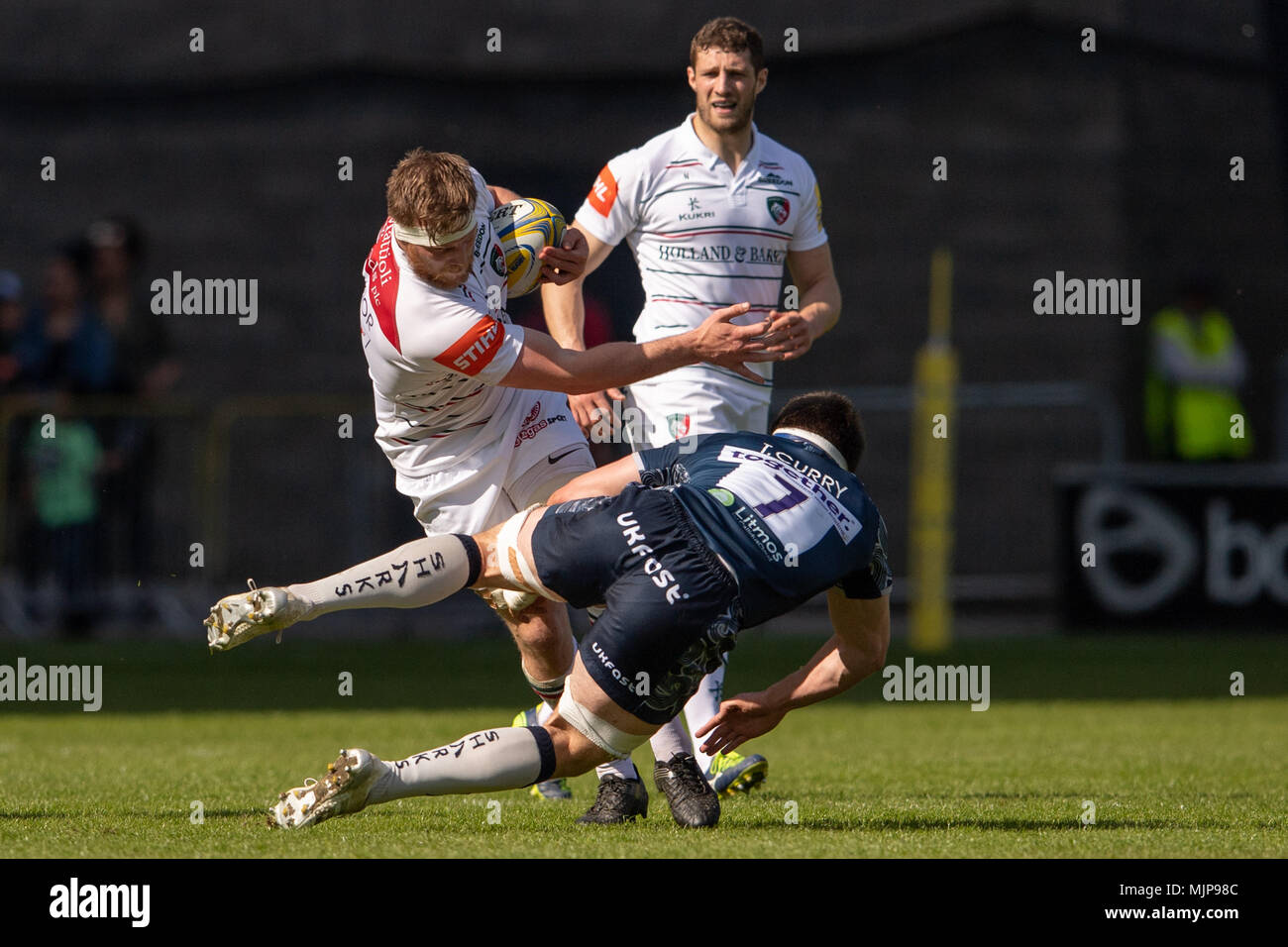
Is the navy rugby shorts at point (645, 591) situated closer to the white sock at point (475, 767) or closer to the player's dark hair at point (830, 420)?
the white sock at point (475, 767)

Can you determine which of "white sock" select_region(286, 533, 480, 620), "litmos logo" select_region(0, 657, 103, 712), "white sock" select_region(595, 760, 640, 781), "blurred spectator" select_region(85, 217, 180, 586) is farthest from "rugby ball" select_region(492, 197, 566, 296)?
"blurred spectator" select_region(85, 217, 180, 586)

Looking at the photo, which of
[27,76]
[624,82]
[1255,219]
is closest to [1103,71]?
[1255,219]

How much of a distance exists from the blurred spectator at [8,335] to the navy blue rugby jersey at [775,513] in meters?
10.8

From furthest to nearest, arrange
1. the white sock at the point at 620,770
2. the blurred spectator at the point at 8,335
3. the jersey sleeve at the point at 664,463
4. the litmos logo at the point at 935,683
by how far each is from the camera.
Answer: the blurred spectator at the point at 8,335 < the litmos logo at the point at 935,683 < the white sock at the point at 620,770 < the jersey sleeve at the point at 664,463

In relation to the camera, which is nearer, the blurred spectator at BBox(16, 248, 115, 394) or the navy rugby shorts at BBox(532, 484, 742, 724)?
the navy rugby shorts at BBox(532, 484, 742, 724)

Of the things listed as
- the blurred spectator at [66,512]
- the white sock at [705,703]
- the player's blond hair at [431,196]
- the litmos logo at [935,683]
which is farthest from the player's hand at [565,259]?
the blurred spectator at [66,512]

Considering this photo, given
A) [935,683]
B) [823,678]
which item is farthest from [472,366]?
[935,683]

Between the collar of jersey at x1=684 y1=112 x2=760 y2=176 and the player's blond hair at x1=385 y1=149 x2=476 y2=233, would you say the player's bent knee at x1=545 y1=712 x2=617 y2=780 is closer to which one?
the player's blond hair at x1=385 y1=149 x2=476 y2=233

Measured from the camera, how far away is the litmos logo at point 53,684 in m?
11.7

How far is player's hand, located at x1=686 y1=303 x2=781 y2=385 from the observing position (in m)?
6.04

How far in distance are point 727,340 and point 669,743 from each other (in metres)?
1.53

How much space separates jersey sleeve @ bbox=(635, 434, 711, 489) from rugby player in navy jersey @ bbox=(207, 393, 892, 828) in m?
0.02

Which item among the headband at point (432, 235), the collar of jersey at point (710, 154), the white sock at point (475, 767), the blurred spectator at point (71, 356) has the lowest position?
the white sock at point (475, 767)

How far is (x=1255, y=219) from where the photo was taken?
18.8 meters
